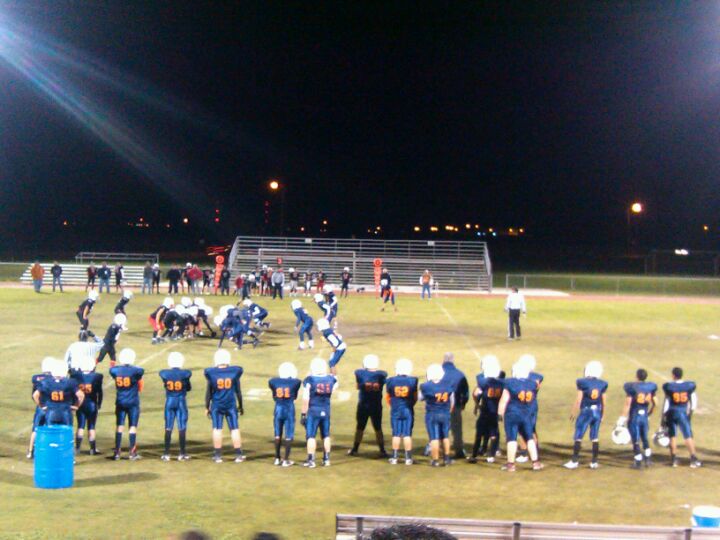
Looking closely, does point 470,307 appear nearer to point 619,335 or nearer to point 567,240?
point 619,335

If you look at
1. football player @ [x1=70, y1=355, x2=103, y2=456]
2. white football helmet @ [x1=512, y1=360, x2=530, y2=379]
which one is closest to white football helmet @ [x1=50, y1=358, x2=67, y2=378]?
football player @ [x1=70, y1=355, x2=103, y2=456]

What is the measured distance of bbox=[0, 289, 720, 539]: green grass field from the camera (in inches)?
363

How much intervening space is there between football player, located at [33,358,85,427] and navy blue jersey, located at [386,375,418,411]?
447cm

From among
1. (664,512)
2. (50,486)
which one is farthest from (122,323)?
(664,512)

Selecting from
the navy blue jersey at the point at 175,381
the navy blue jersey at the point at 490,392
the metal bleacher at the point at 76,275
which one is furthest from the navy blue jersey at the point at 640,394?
the metal bleacher at the point at 76,275

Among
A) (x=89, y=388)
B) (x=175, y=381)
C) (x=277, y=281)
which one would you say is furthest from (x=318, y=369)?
(x=277, y=281)

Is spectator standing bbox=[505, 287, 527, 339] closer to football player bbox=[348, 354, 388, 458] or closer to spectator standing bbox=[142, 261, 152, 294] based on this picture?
football player bbox=[348, 354, 388, 458]

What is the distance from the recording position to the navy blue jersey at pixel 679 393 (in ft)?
38.5

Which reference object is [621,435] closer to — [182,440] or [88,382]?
[182,440]

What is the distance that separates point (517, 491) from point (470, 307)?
25.3 metres

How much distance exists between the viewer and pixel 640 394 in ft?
38.0

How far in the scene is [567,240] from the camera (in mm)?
115500

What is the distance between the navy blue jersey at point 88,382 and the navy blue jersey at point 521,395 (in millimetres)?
5925

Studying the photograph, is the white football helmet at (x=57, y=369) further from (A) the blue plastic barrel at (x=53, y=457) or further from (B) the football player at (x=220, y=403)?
(B) the football player at (x=220, y=403)
